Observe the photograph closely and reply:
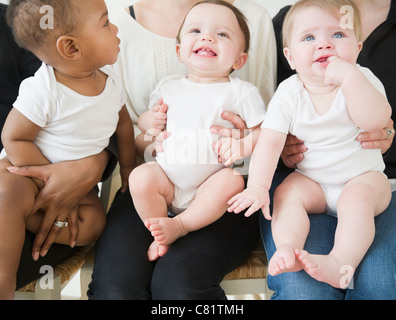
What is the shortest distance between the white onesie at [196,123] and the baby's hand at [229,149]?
0.03 metres

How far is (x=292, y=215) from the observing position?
104 cm

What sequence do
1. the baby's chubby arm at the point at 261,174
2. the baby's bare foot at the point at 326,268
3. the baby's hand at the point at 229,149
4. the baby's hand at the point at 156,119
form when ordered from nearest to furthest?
1. the baby's bare foot at the point at 326,268
2. the baby's chubby arm at the point at 261,174
3. the baby's hand at the point at 229,149
4. the baby's hand at the point at 156,119

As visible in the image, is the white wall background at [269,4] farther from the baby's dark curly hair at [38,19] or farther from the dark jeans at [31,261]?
the dark jeans at [31,261]

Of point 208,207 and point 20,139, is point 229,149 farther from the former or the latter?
point 20,139

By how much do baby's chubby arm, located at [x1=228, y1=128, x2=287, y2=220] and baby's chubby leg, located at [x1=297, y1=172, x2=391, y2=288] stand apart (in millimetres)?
162

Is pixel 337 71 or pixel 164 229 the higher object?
pixel 337 71

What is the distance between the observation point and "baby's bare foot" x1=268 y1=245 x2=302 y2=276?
3.02 feet

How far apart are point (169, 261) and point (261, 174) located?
1.00ft

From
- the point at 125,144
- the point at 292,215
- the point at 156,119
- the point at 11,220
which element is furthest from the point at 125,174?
the point at 292,215

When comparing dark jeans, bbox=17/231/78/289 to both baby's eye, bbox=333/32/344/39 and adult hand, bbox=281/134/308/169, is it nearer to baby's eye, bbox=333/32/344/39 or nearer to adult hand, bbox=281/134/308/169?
adult hand, bbox=281/134/308/169

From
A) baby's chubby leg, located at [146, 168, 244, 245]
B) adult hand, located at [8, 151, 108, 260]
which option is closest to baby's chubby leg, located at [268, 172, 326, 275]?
baby's chubby leg, located at [146, 168, 244, 245]

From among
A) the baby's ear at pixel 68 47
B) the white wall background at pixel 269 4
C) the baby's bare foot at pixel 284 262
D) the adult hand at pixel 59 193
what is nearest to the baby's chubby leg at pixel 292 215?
the baby's bare foot at pixel 284 262

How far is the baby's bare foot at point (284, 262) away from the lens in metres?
0.92
